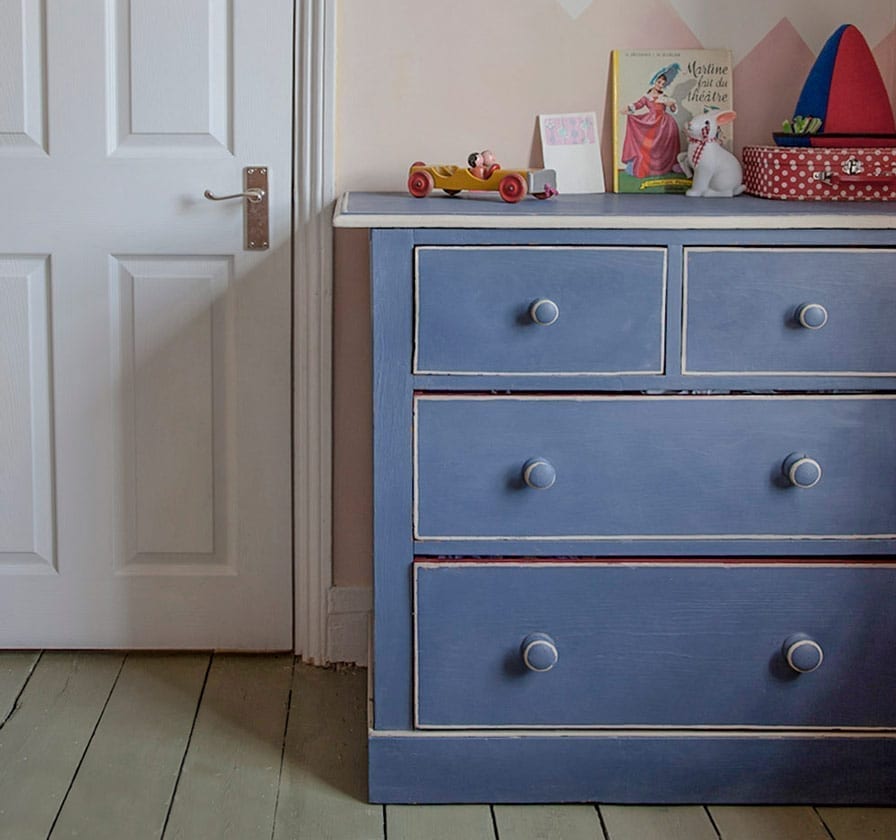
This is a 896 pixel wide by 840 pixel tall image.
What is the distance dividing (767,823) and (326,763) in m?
0.75

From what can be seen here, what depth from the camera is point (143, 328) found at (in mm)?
2502

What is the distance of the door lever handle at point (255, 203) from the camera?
2436mm

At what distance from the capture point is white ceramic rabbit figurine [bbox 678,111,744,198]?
234cm

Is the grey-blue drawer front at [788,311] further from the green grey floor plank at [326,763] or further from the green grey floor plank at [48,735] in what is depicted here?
the green grey floor plank at [48,735]

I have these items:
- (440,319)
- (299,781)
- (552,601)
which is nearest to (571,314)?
(440,319)

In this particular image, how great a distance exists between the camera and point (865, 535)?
81.4 inches

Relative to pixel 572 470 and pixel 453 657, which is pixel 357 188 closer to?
pixel 572 470

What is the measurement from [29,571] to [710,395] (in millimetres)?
1429

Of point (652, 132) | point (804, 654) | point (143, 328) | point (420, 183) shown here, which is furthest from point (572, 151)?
point (804, 654)

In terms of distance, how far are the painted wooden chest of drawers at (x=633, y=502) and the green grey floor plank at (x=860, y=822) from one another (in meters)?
0.04

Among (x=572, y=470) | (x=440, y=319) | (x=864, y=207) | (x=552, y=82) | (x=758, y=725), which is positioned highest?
(x=552, y=82)

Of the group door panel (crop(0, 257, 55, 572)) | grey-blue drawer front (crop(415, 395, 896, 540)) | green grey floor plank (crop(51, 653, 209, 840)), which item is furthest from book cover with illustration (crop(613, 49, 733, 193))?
green grey floor plank (crop(51, 653, 209, 840))

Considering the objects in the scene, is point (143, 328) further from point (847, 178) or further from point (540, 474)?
point (847, 178)

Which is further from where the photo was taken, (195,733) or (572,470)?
(195,733)
